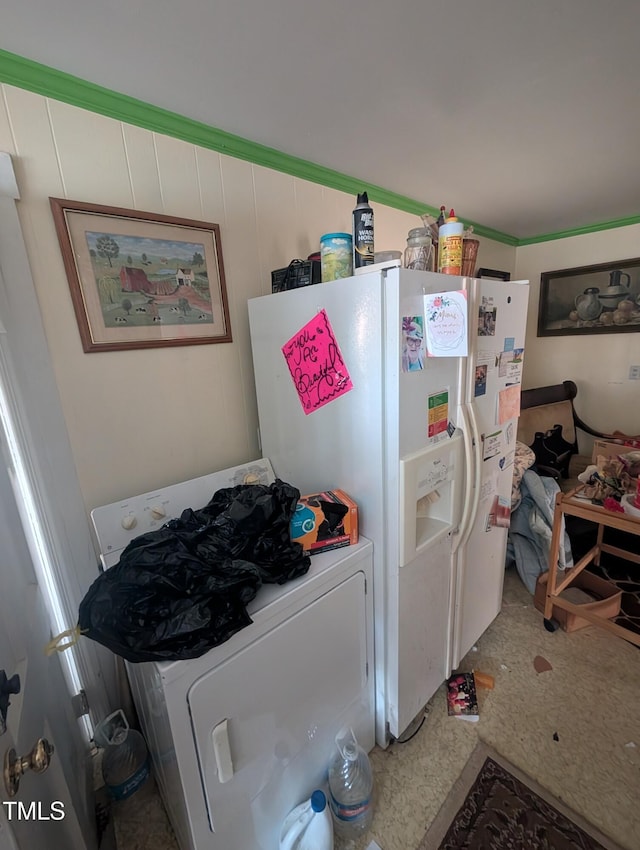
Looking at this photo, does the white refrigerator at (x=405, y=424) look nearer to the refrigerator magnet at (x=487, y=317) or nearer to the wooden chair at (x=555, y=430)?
the refrigerator magnet at (x=487, y=317)

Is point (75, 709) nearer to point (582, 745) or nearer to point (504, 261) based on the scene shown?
point (582, 745)

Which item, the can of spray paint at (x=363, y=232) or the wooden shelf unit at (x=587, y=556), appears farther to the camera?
the wooden shelf unit at (x=587, y=556)

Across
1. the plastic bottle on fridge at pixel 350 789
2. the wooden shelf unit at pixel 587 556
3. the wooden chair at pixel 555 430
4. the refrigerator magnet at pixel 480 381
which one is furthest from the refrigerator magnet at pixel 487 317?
the wooden chair at pixel 555 430

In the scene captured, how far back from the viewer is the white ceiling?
90cm

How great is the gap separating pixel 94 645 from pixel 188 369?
3.48ft

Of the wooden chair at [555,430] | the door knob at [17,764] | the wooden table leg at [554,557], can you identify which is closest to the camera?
the door knob at [17,764]

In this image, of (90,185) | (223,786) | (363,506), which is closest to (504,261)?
(363,506)

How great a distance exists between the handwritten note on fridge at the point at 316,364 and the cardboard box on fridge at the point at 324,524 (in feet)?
1.13

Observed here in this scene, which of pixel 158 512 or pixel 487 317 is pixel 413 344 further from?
pixel 158 512

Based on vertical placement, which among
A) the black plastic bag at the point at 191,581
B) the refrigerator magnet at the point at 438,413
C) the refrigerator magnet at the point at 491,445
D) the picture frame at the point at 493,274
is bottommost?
the black plastic bag at the point at 191,581

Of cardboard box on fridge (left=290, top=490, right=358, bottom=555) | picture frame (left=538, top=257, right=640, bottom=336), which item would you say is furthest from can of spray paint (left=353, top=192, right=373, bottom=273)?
picture frame (left=538, top=257, right=640, bottom=336)

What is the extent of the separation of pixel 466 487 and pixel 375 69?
1388 millimetres

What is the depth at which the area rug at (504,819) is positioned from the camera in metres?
1.14

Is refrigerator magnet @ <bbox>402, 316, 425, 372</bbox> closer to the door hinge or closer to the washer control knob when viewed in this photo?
the washer control knob
